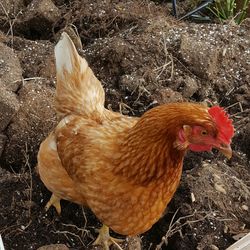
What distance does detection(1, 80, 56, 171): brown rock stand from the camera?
3.26m

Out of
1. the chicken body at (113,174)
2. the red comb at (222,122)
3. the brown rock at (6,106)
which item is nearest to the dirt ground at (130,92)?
the brown rock at (6,106)

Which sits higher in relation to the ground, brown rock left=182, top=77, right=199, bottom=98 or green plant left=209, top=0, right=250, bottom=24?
green plant left=209, top=0, right=250, bottom=24

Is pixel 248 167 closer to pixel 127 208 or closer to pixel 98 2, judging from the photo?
pixel 127 208

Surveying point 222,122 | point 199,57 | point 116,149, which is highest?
point 222,122

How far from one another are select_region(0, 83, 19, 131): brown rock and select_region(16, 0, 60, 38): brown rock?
2.51 ft

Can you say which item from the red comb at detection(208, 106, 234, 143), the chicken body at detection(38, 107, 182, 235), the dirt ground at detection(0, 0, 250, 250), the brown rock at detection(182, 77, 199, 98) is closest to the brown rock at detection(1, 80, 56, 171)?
the dirt ground at detection(0, 0, 250, 250)

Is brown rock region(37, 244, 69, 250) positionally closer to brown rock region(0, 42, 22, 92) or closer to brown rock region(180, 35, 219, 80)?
brown rock region(0, 42, 22, 92)

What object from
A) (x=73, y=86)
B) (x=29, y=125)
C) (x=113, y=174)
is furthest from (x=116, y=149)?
(x=29, y=125)

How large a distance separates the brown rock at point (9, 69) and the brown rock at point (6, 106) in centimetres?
9

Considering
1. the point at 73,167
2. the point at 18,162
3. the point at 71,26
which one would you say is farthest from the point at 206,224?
the point at 71,26

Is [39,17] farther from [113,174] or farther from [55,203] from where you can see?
[113,174]

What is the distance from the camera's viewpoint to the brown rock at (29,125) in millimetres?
3262

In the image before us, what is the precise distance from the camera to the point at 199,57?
360 centimetres

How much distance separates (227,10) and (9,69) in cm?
158
